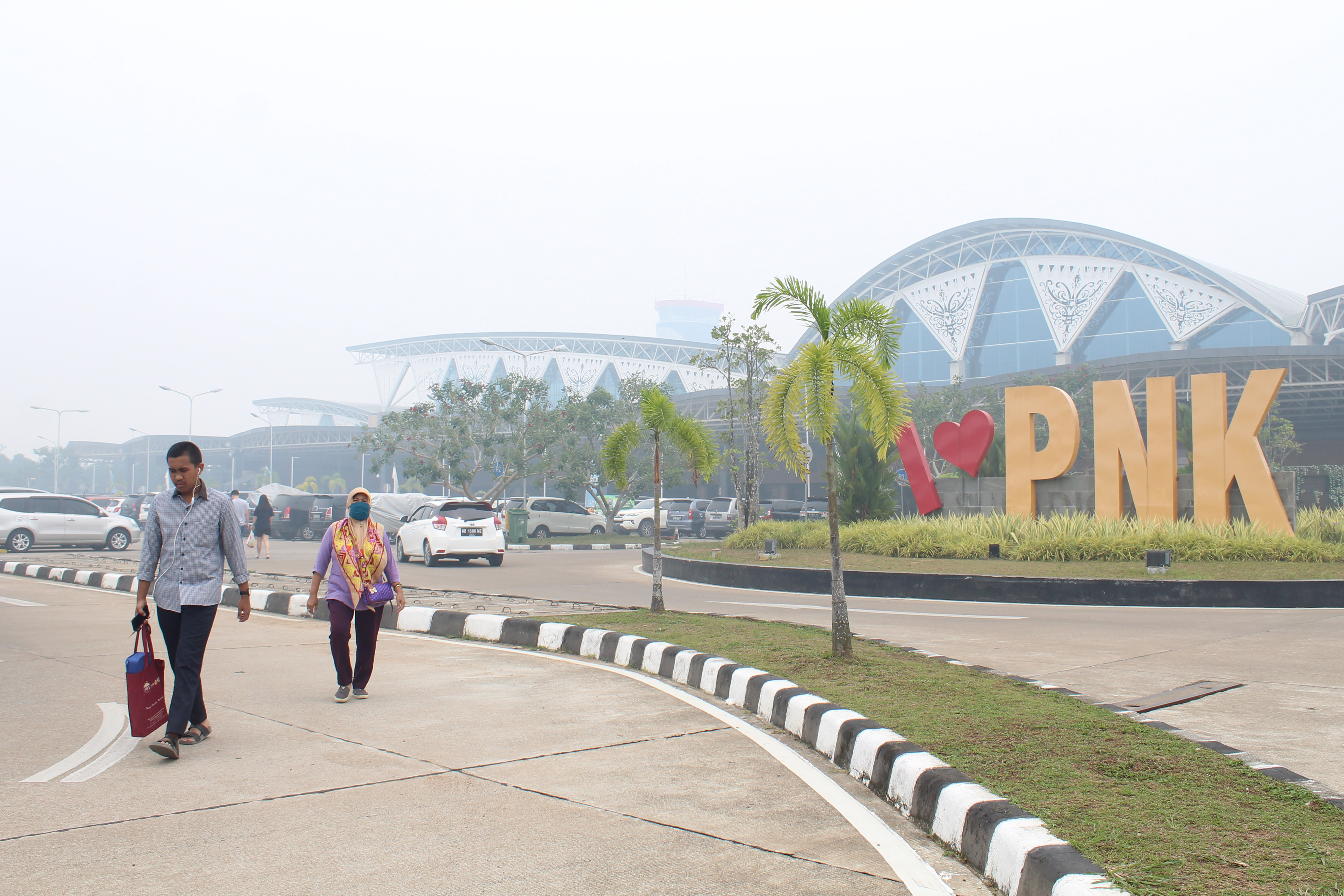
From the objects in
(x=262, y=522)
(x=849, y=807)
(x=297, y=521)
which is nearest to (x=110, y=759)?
(x=849, y=807)

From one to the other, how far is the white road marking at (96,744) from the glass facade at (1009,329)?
252 feet

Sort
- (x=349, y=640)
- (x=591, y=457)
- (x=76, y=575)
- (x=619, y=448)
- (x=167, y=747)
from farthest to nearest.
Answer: (x=591, y=457) → (x=76, y=575) → (x=619, y=448) → (x=349, y=640) → (x=167, y=747)

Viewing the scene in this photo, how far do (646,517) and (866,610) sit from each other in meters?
28.5

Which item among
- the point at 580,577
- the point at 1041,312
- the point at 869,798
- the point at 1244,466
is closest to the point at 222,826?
the point at 869,798

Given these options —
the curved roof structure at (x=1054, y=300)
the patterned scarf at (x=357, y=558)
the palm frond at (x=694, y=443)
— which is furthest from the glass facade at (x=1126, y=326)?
the patterned scarf at (x=357, y=558)

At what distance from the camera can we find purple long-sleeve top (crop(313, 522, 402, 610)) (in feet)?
23.3

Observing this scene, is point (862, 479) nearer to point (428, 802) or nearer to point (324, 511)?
point (428, 802)

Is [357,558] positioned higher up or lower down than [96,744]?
higher up

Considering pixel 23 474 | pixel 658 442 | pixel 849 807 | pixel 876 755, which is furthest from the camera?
pixel 23 474

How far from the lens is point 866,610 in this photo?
13383mm

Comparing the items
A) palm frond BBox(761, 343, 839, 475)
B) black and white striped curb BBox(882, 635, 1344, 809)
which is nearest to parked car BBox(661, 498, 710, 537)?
palm frond BBox(761, 343, 839, 475)

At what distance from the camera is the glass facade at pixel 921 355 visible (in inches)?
3287

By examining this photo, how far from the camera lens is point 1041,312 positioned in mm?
77938

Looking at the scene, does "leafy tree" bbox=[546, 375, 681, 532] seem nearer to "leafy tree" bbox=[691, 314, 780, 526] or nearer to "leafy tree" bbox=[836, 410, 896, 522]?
"leafy tree" bbox=[691, 314, 780, 526]
